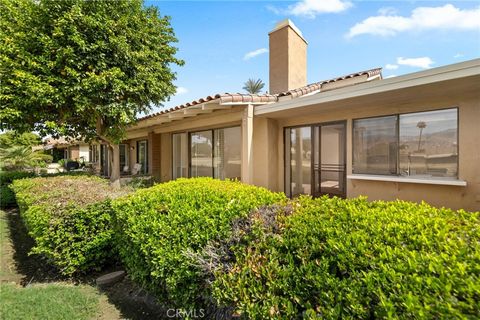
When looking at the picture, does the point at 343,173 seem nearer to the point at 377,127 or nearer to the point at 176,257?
the point at 377,127

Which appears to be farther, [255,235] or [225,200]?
[225,200]

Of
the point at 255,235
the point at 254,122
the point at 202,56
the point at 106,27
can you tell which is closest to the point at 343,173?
the point at 254,122

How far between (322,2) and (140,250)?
9361 mm

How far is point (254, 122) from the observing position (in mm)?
8172

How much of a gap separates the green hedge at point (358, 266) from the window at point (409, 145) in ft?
13.8

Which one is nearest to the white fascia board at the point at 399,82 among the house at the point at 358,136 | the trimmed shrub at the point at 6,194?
the house at the point at 358,136

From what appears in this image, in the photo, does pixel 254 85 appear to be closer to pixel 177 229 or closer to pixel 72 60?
pixel 72 60

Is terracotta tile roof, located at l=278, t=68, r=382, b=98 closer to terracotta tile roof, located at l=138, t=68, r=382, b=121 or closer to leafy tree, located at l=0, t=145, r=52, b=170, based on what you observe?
terracotta tile roof, located at l=138, t=68, r=382, b=121

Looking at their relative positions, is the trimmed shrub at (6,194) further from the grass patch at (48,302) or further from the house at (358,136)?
the grass patch at (48,302)

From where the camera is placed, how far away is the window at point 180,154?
1196cm

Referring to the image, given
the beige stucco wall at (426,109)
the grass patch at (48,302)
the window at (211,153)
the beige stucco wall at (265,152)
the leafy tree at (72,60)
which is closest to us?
the grass patch at (48,302)

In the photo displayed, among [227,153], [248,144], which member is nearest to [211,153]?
[227,153]

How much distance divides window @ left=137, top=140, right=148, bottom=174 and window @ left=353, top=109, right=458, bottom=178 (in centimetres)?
1249

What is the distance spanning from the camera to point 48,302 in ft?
11.6
